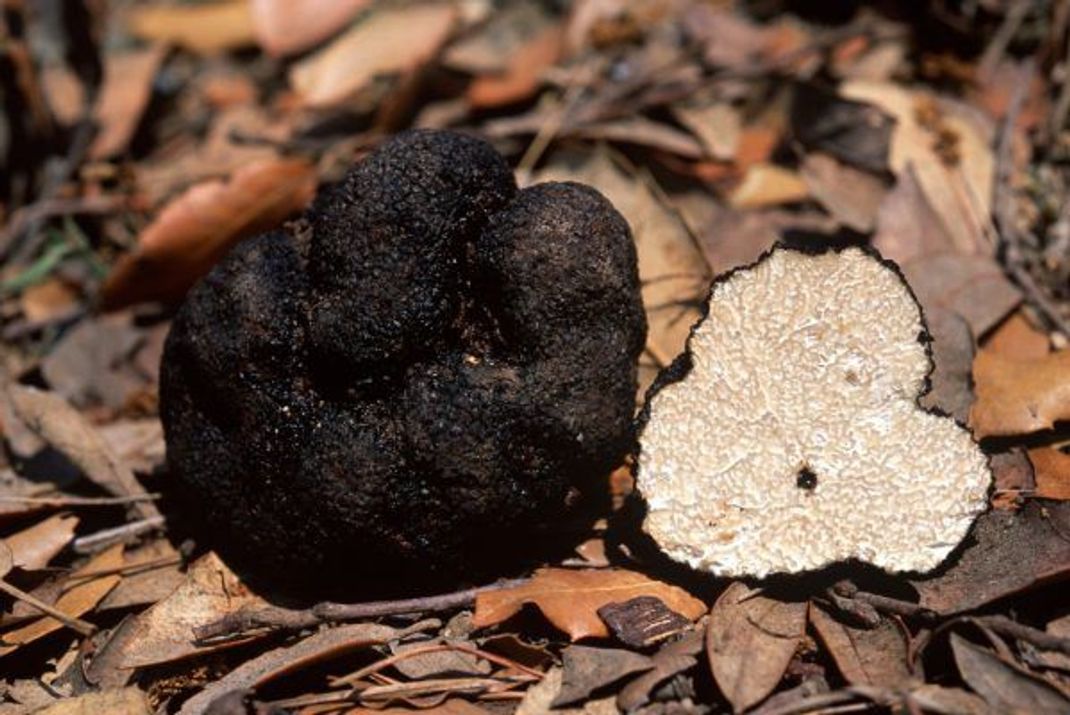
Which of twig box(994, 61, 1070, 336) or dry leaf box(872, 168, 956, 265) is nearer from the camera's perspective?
twig box(994, 61, 1070, 336)

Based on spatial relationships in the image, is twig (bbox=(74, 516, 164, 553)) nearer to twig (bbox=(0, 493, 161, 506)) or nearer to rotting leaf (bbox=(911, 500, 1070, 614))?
twig (bbox=(0, 493, 161, 506))

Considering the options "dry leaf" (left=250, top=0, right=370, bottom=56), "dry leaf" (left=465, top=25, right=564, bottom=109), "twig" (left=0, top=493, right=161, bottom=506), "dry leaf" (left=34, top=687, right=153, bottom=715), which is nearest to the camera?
"dry leaf" (left=34, top=687, right=153, bottom=715)

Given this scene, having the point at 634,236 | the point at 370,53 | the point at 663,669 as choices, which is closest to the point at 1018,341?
the point at 634,236

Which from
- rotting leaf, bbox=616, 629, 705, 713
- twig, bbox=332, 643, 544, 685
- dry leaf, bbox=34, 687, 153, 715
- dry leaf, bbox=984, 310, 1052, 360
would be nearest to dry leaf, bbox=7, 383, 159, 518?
dry leaf, bbox=34, 687, 153, 715

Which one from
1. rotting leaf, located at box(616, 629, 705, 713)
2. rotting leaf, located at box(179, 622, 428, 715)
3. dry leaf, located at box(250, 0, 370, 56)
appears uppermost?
dry leaf, located at box(250, 0, 370, 56)

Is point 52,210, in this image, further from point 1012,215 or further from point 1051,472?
point 1051,472

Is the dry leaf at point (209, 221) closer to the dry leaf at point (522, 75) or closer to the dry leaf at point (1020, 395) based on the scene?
the dry leaf at point (522, 75)

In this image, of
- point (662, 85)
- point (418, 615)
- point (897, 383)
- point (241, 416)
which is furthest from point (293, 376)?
point (662, 85)
